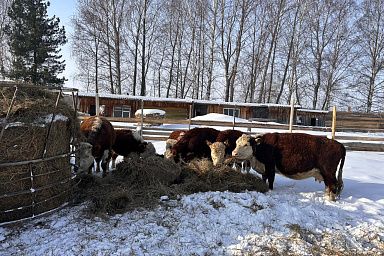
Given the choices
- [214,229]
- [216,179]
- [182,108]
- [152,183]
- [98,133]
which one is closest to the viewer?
[214,229]

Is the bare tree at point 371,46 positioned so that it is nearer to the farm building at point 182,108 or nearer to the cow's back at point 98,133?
the farm building at point 182,108

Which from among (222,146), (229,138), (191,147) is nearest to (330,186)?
(222,146)

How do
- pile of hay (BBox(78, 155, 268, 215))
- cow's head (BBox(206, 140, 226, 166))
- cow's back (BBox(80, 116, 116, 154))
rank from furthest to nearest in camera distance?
1. cow's back (BBox(80, 116, 116, 154))
2. cow's head (BBox(206, 140, 226, 166))
3. pile of hay (BBox(78, 155, 268, 215))

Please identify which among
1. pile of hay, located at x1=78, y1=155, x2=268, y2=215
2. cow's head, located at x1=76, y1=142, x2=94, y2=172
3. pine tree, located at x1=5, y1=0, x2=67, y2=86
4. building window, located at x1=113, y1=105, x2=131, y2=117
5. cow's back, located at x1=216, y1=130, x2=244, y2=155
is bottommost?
pile of hay, located at x1=78, y1=155, x2=268, y2=215

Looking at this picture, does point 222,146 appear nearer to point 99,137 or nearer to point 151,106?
point 99,137

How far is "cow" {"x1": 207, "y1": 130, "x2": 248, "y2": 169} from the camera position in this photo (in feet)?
27.5

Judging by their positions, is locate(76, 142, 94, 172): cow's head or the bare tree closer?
locate(76, 142, 94, 172): cow's head

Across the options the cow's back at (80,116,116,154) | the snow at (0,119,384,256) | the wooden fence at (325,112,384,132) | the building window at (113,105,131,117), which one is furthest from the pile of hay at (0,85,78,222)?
the building window at (113,105,131,117)

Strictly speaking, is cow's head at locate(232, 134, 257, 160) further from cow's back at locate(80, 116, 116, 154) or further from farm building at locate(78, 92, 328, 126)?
farm building at locate(78, 92, 328, 126)

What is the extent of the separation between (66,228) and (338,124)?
935 inches

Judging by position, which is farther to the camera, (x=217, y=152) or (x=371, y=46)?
(x=371, y=46)

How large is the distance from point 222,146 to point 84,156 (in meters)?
3.01

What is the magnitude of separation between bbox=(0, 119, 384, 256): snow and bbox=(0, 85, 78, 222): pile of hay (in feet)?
0.92

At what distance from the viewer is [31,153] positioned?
598cm
